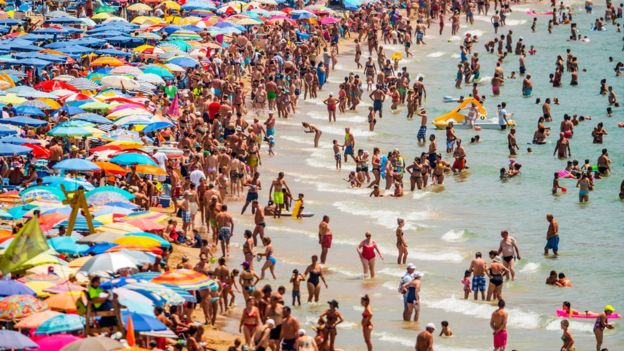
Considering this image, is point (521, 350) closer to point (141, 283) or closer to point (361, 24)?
point (141, 283)

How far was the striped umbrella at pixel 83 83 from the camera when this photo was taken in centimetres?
3353

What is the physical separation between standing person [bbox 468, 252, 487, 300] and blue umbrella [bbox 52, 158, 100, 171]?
24.6ft

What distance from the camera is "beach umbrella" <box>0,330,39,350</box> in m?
15.5

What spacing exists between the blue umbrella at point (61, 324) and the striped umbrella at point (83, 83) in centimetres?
1733

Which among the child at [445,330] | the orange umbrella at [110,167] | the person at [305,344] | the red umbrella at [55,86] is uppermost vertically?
the red umbrella at [55,86]

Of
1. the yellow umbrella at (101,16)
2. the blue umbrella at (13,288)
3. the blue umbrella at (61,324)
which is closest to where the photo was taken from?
the blue umbrella at (61,324)

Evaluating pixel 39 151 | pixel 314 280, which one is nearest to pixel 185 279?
pixel 314 280

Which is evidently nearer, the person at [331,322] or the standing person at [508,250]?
the person at [331,322]

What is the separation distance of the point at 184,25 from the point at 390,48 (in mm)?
11551

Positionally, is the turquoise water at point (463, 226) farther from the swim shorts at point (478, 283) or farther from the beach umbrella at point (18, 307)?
the beach umbrella at point (18, 307)

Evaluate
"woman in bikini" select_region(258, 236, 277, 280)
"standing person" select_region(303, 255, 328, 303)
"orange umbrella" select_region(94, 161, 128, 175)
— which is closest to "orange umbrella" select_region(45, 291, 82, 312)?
"standing person" select_region(303, 255, 328, 303)

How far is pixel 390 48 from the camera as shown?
176ft

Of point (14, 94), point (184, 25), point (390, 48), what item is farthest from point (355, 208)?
point (390, 48)

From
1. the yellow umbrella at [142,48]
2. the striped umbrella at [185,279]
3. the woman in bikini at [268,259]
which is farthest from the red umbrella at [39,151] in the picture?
the yellow umbrella at [142,48]
